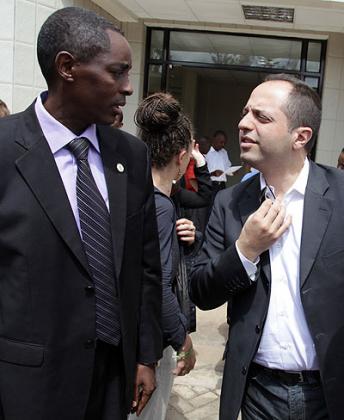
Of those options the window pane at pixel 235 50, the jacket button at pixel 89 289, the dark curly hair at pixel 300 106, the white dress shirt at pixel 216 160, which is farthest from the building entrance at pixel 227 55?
the jacket button at pixel 89 289

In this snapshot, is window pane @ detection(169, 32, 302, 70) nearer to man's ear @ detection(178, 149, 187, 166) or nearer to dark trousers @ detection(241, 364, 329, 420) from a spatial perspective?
man's ear @ detection(178, 149, 187, 166)

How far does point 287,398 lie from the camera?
174 centimetres

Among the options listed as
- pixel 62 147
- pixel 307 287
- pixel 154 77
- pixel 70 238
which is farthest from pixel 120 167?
pixel 154 77

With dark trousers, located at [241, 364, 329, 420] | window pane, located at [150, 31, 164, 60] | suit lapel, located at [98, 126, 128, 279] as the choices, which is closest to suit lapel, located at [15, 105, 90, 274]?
suit lapel, located at [98, 126, 128, 279]

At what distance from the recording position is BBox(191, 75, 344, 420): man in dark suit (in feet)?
5.50

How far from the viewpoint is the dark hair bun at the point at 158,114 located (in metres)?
2.25

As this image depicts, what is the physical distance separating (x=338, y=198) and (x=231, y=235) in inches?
16.5

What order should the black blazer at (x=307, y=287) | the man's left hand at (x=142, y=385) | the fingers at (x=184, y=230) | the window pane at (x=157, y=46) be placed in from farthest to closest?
the window pane at (x=157, y=46)
the fingers at (x=184, y=230)
the man's left hand at (x=142, y=385)
the black blazer at (x=307, y=287)

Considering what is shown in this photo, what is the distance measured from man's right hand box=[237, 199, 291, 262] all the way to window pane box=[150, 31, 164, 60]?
21.6ft

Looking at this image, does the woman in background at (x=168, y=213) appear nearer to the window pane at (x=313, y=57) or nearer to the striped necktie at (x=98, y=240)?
the striped necktie at (x=98, y=240)

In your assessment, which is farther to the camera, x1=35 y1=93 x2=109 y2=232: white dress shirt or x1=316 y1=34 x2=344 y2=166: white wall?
x1=316 y1=34 x2=344 y2=166: white wall

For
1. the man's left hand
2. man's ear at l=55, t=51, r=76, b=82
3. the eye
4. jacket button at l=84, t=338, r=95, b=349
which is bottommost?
the man's left hand

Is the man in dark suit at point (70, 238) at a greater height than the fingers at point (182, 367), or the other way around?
the man in dark suit at point (70, 238)

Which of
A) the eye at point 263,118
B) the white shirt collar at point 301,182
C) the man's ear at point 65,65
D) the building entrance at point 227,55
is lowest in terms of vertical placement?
the white shirt collar at point 301,182
